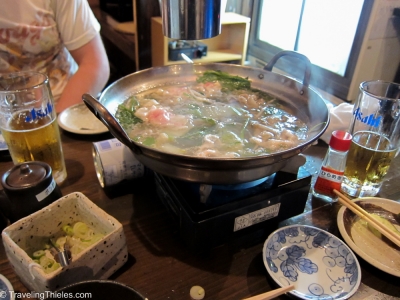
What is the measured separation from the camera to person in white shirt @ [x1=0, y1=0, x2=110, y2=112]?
1.77m

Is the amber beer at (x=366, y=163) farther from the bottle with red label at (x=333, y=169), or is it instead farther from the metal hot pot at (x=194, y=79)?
the metal hot pot at (x=194, y=79)

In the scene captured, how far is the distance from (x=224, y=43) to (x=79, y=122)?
8.67 ft

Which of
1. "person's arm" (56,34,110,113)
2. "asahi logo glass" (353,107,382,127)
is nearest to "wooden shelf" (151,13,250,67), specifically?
"person's arm" (56,34,110,113)

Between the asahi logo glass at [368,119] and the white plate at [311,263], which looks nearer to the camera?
the white plate at [311,263]

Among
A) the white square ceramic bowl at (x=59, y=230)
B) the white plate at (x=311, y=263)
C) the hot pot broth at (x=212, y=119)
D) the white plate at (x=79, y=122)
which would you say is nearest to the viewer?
the white square ceramic bowl at (x=59, y=230)

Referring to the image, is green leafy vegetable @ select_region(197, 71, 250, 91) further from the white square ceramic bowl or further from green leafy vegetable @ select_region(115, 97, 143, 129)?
the white square ceramic bowl

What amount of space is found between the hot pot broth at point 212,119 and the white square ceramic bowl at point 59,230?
267 millimetres

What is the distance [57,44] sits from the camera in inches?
77.2

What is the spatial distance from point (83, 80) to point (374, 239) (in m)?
1.73

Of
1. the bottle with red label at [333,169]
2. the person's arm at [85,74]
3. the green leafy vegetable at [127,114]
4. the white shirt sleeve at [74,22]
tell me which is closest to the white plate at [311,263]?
the bottle with red label at [333,169]

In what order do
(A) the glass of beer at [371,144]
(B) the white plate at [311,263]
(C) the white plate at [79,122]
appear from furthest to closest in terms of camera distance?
(C) the white plate at [79,122] → (A) the glass of beer at [371,144] → (B) the white plate at [311,263]

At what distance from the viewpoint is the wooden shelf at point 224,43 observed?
328 cm

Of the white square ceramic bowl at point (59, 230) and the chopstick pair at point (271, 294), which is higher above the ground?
the white square ceramic bowl at point (59, 230)

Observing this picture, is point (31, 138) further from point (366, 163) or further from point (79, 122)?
point (366, 163)
